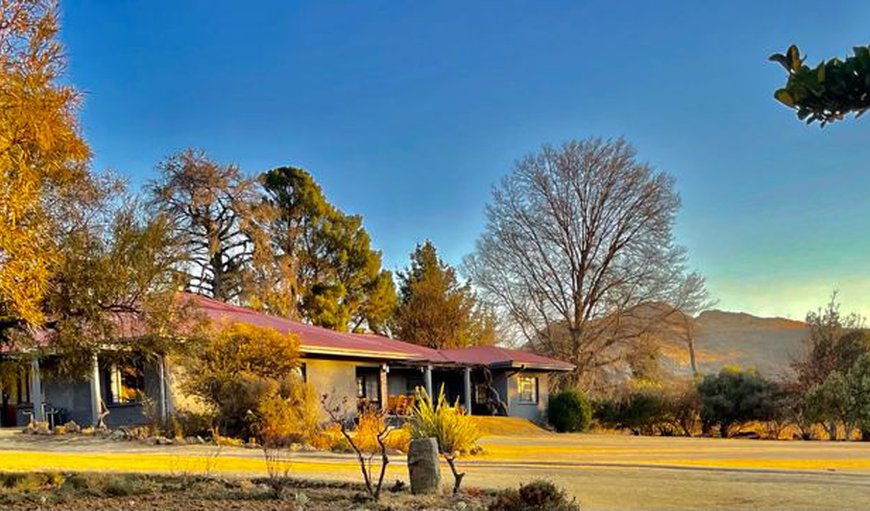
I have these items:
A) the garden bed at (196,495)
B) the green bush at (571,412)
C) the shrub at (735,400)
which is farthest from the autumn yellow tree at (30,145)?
the green bush at (571,412)

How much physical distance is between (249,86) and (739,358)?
5592cm

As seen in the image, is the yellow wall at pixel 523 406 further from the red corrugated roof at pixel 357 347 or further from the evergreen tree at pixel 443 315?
the evergreen tree at pixel 443 315

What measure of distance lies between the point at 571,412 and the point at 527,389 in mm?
4695

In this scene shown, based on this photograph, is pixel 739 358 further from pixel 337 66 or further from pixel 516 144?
pixel 337 66

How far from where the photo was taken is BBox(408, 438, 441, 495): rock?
8.60 metres

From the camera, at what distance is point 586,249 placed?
41.3 meters

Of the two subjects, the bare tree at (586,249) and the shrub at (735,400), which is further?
the bare tree at (586,249)

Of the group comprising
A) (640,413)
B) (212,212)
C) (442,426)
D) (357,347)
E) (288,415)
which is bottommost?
(640,413)

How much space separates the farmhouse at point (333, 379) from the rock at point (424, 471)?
3777 mm

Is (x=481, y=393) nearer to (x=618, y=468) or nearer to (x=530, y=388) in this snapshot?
(x=530, y=388)

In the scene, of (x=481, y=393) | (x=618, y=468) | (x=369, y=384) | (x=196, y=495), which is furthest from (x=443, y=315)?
(x=196, y=495)

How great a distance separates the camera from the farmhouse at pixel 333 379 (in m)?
19.5

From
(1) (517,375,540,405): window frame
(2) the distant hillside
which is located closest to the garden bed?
(1) (517,375,540,405): window frame

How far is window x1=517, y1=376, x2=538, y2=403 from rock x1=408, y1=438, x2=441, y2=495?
27.4m
